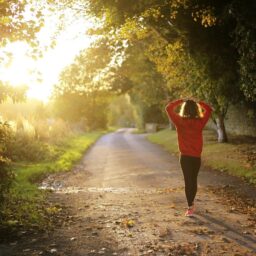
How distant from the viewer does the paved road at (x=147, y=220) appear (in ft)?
22.4

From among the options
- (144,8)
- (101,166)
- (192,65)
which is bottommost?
(101,166)

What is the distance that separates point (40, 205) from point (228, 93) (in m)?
12.5

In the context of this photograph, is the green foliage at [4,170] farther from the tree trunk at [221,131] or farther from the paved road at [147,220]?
the tree trunk at [221,131]

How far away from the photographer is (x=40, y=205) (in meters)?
10.1

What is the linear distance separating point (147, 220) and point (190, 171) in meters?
1.36

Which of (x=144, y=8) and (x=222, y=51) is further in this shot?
(x=222, y=51)

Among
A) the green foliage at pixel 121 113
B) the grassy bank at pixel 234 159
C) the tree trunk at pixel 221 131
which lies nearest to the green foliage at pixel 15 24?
the grassy bank at pixel 234 159

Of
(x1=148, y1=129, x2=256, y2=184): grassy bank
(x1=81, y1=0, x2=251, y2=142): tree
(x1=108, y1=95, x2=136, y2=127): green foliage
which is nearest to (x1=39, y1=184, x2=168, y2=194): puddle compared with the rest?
(x1=148, y1=129, x2=256, y2=184): grassy bank

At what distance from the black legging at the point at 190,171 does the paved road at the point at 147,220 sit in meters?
0.38

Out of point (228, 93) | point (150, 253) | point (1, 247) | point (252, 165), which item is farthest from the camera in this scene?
point (228, 93)

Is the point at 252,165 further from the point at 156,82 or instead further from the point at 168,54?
the point at 156,82

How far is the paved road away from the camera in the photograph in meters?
6.82

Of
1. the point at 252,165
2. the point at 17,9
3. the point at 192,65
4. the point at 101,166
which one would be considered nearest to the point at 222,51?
the point at 192,65

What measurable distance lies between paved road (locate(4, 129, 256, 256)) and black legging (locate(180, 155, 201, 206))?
38cm
